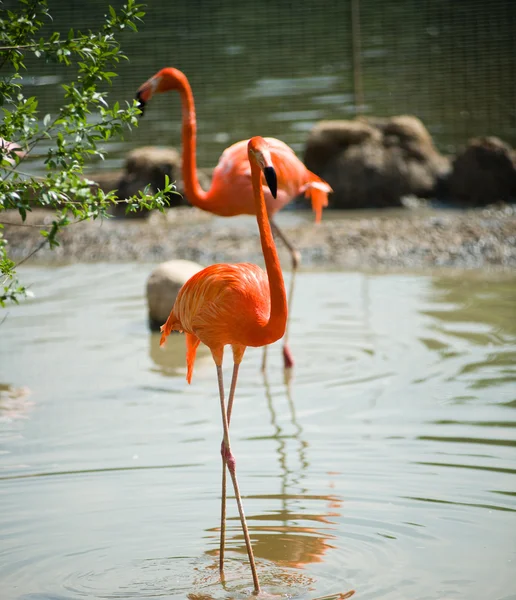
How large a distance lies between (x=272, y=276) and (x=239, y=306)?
240 millimetres

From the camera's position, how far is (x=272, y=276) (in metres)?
3.32

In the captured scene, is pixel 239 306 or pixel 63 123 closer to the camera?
pixel 63 123

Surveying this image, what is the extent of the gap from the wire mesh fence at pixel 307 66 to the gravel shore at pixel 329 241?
240cm

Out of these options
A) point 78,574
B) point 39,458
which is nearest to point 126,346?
point 39,458

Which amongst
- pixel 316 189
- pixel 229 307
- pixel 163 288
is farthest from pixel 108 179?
pixel 229 307

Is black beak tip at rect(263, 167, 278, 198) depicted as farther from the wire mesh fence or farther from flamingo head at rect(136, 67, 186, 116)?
the wire mesh fence

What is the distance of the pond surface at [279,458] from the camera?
3.40m

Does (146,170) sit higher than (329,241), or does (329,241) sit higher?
(146,170)

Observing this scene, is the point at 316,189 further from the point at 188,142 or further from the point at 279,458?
the point at 279,458

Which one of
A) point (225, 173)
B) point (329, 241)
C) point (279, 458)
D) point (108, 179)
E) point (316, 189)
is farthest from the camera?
point (108, 179)

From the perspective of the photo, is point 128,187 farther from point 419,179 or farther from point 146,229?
point 419,179

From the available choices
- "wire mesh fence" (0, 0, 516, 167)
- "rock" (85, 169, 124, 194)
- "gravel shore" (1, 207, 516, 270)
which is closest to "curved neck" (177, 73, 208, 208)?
"gravel shore" (1, 207, 516, 270)

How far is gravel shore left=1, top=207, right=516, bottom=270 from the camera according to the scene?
934 cm

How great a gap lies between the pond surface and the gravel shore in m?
1.68
